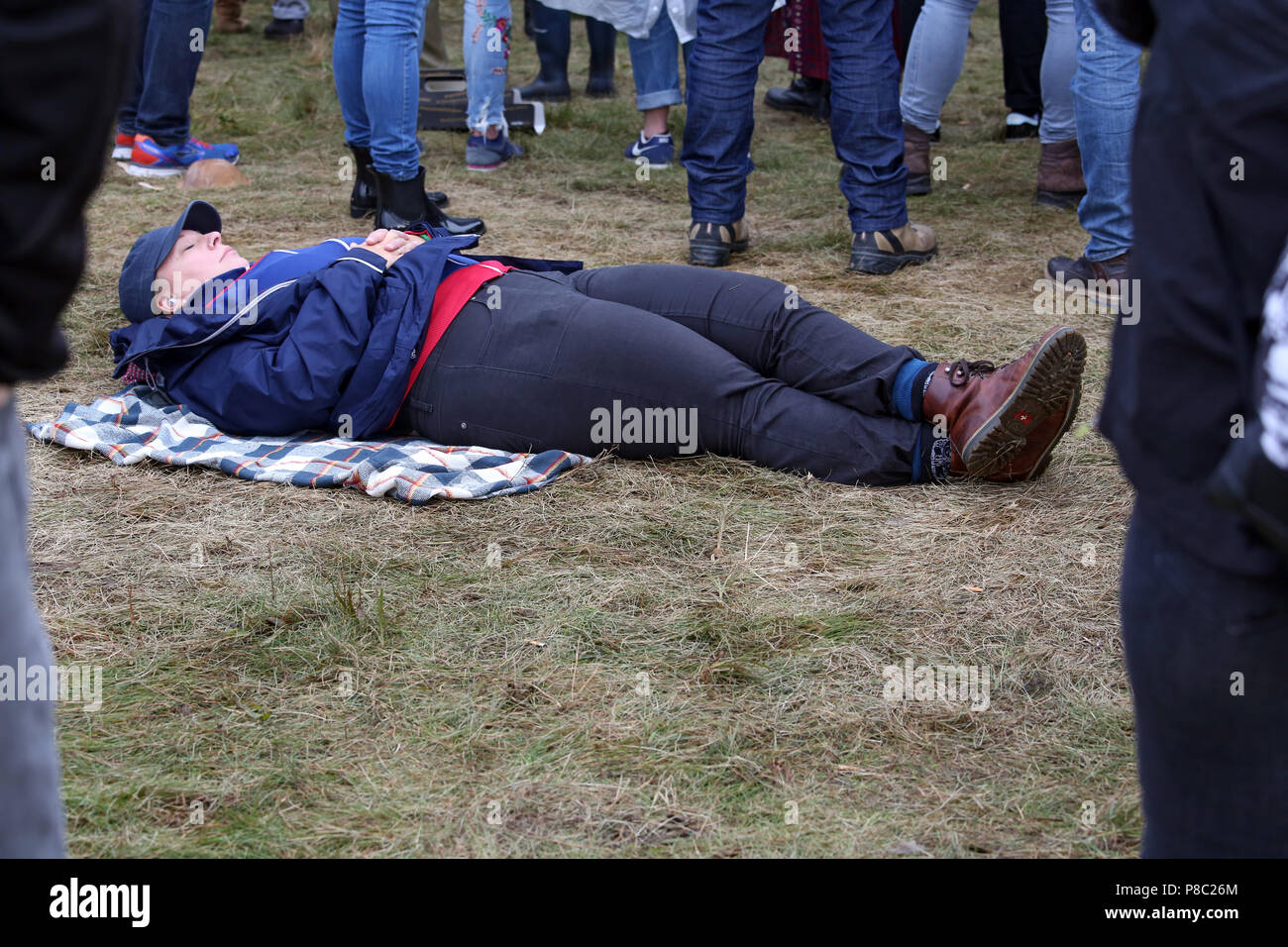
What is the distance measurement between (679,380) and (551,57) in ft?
16.1

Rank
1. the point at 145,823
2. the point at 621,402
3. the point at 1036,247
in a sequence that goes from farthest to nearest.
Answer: the point at 1036,247, the point at 621,402, the point at 145,823

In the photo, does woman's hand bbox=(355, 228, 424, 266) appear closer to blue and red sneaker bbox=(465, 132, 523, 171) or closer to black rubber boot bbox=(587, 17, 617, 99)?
blue and red sneaker bbox=(465, 132, 523, 171)

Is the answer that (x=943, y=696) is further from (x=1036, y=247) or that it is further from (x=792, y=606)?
(x=1036, y=247)

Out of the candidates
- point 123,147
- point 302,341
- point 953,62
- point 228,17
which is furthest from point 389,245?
point 228,17

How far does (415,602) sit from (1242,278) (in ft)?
5.22

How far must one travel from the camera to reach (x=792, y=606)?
213 cm

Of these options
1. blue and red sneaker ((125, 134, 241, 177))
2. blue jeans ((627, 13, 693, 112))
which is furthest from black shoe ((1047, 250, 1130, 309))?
blue and red sneaker ((125, 134, 241, 177))

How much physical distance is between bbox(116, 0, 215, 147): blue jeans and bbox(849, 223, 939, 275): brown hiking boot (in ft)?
10.3

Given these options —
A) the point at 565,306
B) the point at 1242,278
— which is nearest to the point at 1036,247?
the point at 565,306

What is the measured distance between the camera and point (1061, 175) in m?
4.72

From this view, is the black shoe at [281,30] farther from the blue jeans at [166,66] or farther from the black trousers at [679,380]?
Result: the black trousers at [679,380]

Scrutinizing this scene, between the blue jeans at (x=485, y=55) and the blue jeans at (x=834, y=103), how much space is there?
160cm

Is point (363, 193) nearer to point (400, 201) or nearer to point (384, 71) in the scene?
point (400, 201)
